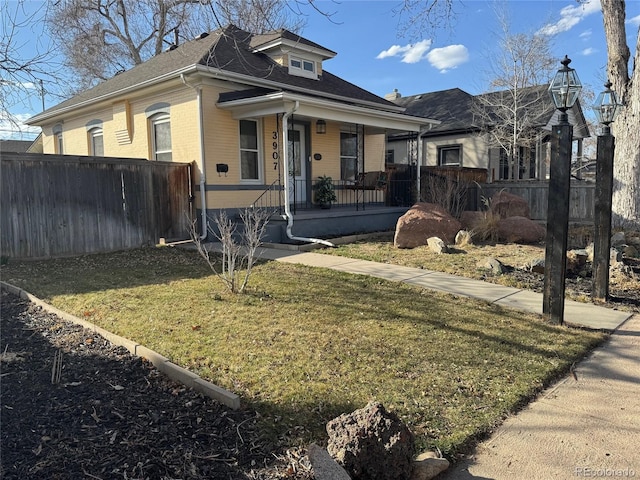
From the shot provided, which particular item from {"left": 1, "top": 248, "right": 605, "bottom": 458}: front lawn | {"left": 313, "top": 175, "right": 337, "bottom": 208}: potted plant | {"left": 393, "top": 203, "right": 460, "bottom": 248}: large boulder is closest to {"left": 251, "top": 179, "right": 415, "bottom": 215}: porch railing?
{"left": 313, "top": 175, "right": 337, "bottom": 208}: potted plant

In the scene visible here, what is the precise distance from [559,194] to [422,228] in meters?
4.76

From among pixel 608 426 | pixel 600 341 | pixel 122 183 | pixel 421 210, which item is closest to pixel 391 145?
pixel 421 210

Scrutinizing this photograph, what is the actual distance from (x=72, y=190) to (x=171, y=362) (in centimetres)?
679

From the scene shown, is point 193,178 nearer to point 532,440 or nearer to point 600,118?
point 600,118

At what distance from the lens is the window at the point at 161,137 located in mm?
12211

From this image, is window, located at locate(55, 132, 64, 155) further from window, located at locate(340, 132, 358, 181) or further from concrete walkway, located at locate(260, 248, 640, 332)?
concrete walkway, located at locate(260, 248, 640, 332)

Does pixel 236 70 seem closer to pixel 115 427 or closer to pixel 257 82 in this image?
pixel 257 82

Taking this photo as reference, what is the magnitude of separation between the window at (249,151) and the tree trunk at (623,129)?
8776 millimetres

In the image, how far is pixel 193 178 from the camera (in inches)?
443

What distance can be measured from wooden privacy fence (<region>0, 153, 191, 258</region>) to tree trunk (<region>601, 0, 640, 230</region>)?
10276mm

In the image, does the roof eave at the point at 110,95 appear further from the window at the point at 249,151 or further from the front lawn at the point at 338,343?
the front lawn at the point at 338,343

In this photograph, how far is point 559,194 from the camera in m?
4.82

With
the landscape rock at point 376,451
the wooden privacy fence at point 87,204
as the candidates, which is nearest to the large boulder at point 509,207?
the wooden privacy fence at point 87,204

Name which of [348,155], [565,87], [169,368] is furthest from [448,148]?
[169,368]
